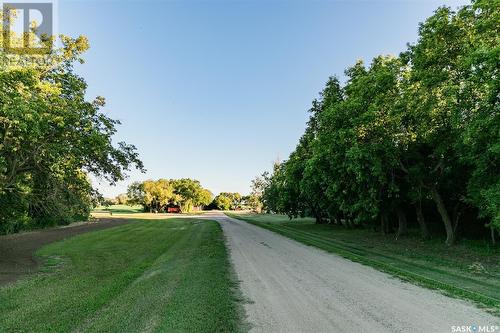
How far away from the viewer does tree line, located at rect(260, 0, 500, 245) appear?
46.0 feet

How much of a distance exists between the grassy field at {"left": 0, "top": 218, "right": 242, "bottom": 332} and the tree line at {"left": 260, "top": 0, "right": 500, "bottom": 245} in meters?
11.7

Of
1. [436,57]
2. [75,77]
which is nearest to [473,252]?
[436,57]

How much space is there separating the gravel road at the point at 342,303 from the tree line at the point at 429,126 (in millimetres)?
7912

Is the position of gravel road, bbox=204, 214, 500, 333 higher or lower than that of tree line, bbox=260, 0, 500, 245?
lower

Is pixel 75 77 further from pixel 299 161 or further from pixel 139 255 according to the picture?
pixel 299 161

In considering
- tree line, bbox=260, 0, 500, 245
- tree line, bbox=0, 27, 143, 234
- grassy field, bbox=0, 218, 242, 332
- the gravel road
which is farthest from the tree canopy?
the gravel road
